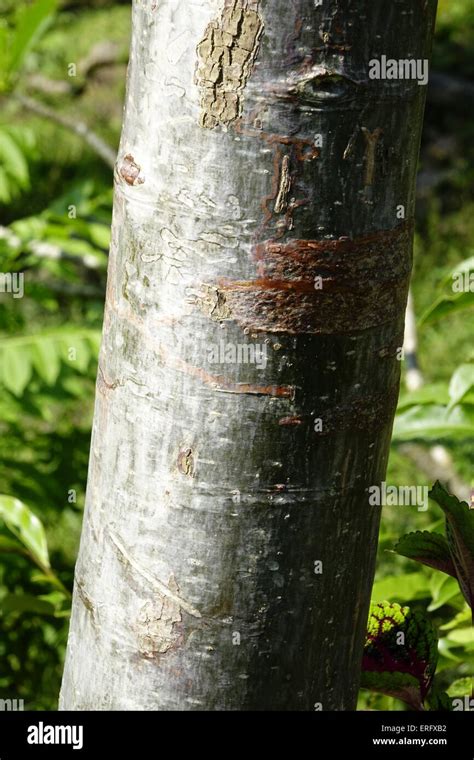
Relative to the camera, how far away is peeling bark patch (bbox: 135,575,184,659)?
3.26 feet

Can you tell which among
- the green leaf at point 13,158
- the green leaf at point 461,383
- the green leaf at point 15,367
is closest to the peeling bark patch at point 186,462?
the green leaf at point 461,383

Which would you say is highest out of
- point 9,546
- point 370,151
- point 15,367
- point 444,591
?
point 15,367

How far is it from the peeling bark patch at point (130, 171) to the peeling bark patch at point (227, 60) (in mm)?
99

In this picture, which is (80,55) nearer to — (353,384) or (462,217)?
(462,217)

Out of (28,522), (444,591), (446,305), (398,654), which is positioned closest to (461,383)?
(446,305)

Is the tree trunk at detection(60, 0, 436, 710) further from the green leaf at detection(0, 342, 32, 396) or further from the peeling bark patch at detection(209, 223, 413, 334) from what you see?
the green leaf at detection(0, 342, 32, 396)

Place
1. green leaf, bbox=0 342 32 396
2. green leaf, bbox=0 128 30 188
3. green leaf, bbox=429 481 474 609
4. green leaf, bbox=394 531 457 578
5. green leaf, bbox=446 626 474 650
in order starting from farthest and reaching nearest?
green leaf, bbox=0 128 30 188, green leaf, bbox=0 342 32 396, green leaf, bbox=446 626 474 650, green leaf, bbox=394 531 457 578, green leaf, bbox=429 481 474 609

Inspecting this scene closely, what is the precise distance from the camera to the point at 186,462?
0.96 m

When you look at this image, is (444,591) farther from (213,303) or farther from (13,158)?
(13,158)

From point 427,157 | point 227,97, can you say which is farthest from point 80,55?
point 227,97

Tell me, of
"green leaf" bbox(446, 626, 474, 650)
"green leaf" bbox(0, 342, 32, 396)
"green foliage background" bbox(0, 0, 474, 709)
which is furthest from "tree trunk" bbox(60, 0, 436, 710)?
"green leaf" bbox(0, 342, 32, 396)

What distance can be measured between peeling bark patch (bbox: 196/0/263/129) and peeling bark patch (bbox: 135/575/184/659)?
500 millimetres

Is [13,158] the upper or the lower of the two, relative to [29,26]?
lower

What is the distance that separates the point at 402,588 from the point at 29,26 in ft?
7.87
